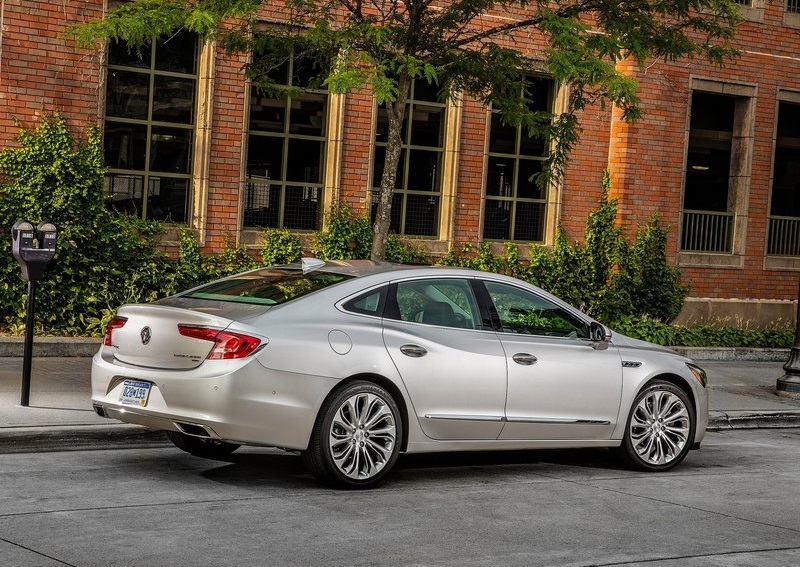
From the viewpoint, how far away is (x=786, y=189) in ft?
73.0

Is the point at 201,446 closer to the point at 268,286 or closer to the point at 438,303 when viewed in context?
the point at 268,286

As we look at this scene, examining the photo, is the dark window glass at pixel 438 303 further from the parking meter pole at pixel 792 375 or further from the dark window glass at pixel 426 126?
the dark window glass at pixel 426 126

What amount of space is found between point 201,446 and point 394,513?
2194 millimetres

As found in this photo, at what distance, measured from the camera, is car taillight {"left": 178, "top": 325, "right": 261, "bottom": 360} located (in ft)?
26.4

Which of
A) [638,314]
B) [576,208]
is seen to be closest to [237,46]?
[576,208]

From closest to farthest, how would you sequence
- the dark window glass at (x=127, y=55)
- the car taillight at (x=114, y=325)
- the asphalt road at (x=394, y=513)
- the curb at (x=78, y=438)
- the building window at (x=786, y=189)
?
the asphalt road at (x=394, y=513), the car taillight at (x=114, y=325), the curb at (x=78, y=438), the dark window glass at (x=127, y=55), the building window at (x=786, y=189)

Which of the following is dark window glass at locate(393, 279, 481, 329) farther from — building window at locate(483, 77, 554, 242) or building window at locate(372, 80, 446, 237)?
building window at locate(483, 77, 554, 242)

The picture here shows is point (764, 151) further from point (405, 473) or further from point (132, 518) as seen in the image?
point (132, 518)

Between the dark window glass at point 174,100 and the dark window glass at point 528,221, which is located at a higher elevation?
the dark window glass at point 174,100

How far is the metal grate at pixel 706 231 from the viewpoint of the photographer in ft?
69.5

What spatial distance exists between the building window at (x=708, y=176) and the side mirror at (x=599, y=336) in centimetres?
1171

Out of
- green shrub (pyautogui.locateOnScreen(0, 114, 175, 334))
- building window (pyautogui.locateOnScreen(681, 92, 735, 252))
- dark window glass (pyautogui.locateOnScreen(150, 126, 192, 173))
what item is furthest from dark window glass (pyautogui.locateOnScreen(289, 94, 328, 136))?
building window (pyautogui.locateOnScreen(681, 92, 735, 252))

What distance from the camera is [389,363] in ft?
28.1

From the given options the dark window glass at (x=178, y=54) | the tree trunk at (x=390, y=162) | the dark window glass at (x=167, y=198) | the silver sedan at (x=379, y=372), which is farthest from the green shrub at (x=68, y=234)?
the silver sedan at (x=379, y=372)
